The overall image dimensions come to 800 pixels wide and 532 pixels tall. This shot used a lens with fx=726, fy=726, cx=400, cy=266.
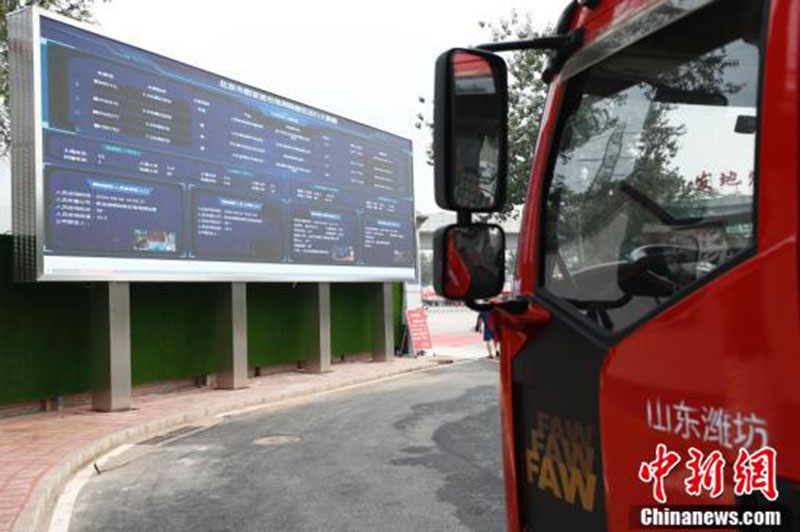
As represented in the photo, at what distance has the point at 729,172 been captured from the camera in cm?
159

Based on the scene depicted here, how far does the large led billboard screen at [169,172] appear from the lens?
27.6ft

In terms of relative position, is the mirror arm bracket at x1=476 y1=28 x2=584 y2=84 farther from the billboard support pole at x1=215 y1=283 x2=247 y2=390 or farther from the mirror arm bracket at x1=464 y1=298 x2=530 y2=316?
the billboard support pole at x1=215 y1=283 x2=247 y2=390

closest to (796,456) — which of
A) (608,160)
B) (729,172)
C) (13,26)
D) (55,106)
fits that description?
(729,172)

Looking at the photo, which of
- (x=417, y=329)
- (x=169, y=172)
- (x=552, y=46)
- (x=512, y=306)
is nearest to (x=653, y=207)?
(x=512, y=306)

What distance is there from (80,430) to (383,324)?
343 inches

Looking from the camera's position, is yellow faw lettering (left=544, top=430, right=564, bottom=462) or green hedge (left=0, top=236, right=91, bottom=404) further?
green hedge (left=0, top=236, right=91, bottom=404)

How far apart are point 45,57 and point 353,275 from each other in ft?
24.0

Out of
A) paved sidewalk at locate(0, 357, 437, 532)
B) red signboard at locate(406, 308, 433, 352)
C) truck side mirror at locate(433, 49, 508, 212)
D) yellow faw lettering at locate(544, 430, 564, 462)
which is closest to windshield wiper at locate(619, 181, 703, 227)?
truck side mirror at locate(433, 49, 508, 212)

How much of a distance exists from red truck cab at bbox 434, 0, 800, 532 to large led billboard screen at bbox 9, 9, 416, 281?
742 centimetres

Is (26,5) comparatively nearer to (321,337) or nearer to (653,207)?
(321,337)

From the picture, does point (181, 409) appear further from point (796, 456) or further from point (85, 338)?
point (796, 456)

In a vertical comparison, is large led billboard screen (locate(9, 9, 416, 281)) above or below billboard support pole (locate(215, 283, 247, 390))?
above

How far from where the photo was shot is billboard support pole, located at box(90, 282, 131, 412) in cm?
916

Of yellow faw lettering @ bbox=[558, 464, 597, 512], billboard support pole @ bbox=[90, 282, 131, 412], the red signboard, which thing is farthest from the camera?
the red signboard
